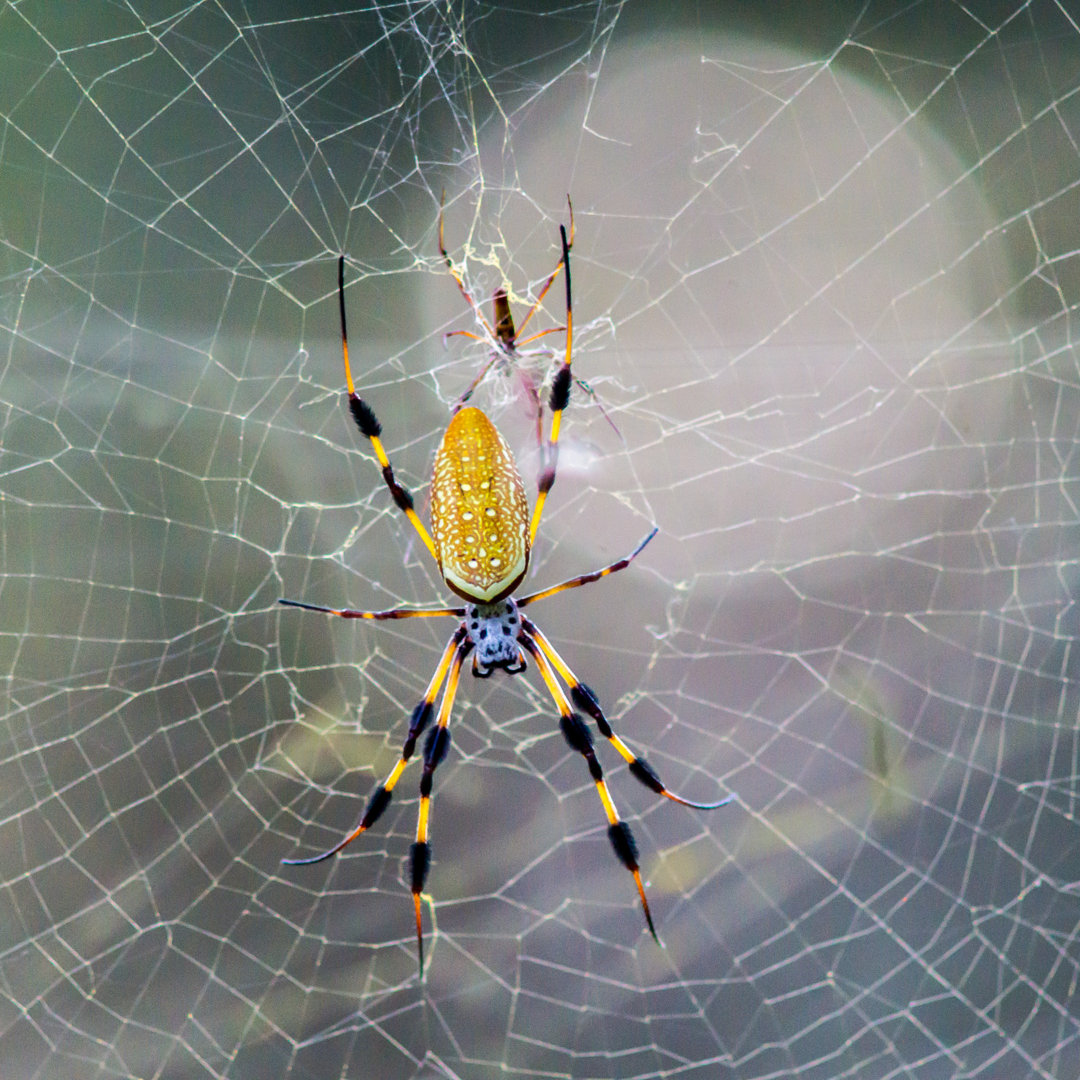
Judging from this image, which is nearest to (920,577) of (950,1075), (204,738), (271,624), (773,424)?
(773,424)

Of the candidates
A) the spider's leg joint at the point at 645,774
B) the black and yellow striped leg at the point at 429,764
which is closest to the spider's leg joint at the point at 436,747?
the black and yellow striped leg at the point at 429,764

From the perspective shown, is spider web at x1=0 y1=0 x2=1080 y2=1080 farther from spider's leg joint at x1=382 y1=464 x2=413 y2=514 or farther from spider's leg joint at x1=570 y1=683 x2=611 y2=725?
spider's leg joint at x1=570 y1=683 x2=611 y2=725

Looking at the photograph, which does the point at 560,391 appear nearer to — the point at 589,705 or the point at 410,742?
the point at 589,705

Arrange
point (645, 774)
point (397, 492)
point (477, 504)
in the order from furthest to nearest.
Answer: point (645, 774)
point (397, 492)
point (477, 504)

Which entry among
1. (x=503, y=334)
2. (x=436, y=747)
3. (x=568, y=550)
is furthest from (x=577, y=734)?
(x=568, y=550)

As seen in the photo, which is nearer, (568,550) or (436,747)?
(436,747)

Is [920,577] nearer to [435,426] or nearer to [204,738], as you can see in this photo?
[435,426]

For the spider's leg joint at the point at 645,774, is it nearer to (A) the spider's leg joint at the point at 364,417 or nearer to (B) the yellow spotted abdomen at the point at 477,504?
(B) the yellow spotted abdomen at the point at 477,504
